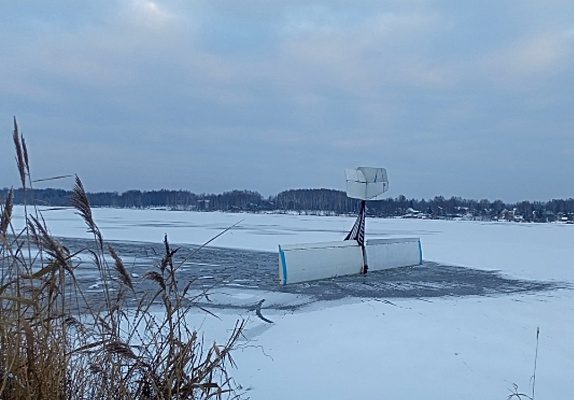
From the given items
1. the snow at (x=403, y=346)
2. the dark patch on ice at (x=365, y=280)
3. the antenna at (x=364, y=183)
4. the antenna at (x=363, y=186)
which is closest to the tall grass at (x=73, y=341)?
the snow at (x=403, y=346)

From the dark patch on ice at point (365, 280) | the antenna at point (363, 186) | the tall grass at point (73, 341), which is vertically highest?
the antenna at point (363, 186)

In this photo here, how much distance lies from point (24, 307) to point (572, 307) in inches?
288

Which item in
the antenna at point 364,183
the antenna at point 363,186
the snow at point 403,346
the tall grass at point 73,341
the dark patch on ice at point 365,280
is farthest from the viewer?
the antenna at point 364,183

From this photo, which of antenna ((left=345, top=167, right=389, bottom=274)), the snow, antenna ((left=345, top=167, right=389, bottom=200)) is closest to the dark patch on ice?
the snow

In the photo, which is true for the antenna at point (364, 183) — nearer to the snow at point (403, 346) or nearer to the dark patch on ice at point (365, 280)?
the dark patch on ice at point (365, 280)

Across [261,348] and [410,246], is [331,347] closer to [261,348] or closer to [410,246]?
[261,348]

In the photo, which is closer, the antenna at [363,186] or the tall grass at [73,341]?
the tall grass at [73,341]

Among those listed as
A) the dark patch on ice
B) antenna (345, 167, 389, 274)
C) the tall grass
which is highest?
antenna (345, 167, 389, 274)

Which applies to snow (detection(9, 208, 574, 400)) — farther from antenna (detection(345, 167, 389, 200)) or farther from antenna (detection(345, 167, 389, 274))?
antenna (detection(345, 167, 389, 200))

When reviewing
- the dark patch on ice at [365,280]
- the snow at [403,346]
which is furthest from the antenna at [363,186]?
the snow at [403,346]

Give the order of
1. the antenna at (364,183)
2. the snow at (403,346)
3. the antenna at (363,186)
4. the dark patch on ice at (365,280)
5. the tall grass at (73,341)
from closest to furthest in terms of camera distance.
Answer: the tall grass at (73,341), the snow at (403,346), the dark patch on ice at (365,280), the antenna at (363,186), the antenna at (364,183)

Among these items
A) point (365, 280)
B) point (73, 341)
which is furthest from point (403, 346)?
point (365, 280)

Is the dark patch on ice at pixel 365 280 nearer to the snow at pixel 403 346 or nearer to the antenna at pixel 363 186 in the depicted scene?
the snow at pixel 403 346

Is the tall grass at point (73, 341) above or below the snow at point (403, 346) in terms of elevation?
above
